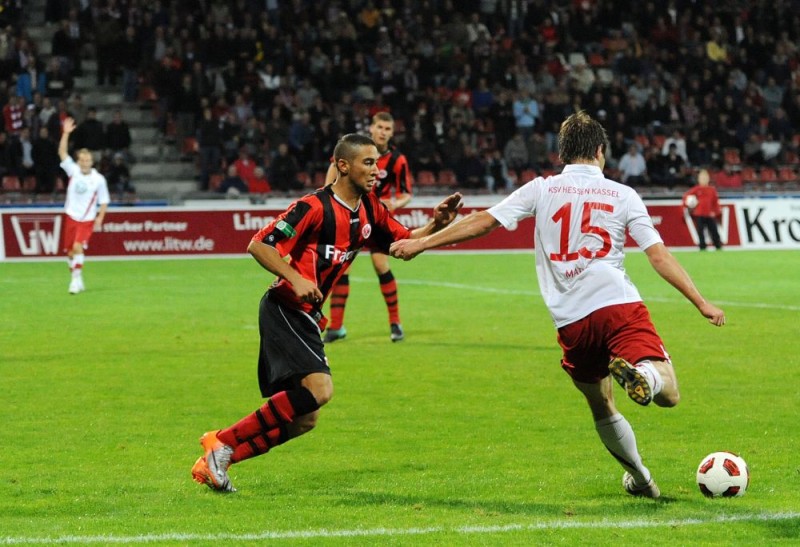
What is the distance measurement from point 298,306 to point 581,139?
5.78 ft

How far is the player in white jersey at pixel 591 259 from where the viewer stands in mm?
6320

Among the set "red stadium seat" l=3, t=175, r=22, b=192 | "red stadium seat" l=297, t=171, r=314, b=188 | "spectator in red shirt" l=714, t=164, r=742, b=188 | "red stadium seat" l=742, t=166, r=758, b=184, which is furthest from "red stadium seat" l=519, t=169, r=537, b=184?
"red stadium seat" l=3, t=175, r=22, b=192

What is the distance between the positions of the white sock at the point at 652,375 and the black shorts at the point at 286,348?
179cm

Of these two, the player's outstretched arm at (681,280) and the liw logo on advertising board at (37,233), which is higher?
the player's outstretched arm at (681,280)

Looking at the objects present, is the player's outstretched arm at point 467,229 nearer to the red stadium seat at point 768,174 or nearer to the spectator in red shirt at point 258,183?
the spectator in red shirt at point 258,183

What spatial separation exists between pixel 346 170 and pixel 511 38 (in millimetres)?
30335

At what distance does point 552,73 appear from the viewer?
35.8 m

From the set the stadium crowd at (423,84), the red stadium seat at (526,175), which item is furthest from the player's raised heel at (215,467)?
the red stadium seat at (526,175)

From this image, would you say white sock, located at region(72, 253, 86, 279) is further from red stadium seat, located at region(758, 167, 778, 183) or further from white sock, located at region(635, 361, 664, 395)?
red stadium seat, located at region(758, 167, 778, 183)

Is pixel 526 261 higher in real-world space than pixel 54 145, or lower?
lower

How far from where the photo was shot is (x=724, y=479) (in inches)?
261

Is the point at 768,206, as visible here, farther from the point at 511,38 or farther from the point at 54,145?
the point at 54,145

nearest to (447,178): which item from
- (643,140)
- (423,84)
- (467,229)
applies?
(423,84)

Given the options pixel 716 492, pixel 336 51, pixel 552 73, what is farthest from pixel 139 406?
pixel 552 73
